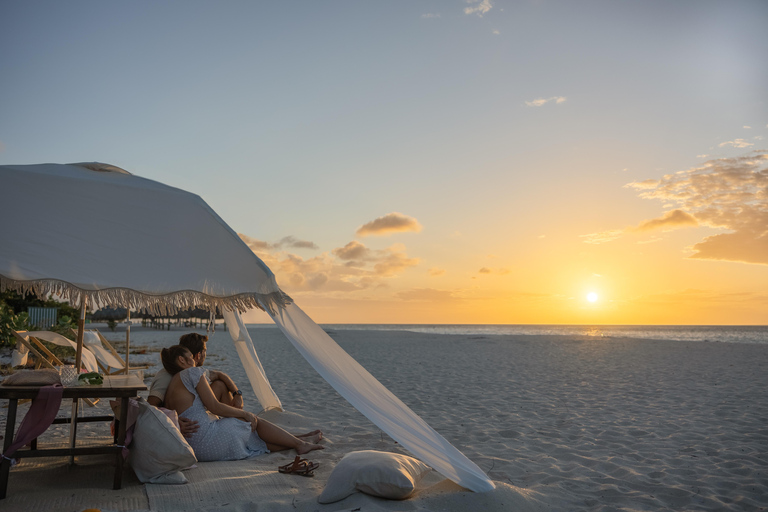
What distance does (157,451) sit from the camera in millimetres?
3316

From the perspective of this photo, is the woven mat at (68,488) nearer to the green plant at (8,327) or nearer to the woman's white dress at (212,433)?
the woman's white dress at (212,433)

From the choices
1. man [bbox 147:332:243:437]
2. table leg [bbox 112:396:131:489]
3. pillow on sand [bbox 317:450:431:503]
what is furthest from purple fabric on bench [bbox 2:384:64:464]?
pillow on sand [bbox 317:450:431:503]

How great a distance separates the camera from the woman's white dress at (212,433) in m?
3.89

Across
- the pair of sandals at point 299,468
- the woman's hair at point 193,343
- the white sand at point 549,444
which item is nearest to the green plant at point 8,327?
the white sand at point 549,444

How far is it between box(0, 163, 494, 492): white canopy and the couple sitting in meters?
0.54

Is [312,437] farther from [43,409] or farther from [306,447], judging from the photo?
[43,409]

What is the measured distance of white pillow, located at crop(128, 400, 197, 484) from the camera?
3307mm

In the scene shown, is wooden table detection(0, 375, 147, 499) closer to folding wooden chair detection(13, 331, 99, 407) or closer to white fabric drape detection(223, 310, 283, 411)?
folding wooden chair detection(13, 331, 99, 407)

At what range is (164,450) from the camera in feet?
10.9

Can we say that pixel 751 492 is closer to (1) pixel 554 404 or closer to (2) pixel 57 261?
(1) pixel 554 404

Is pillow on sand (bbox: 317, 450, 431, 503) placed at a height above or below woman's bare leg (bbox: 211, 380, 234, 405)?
below

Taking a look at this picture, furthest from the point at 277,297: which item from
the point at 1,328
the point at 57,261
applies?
the point at 1,328

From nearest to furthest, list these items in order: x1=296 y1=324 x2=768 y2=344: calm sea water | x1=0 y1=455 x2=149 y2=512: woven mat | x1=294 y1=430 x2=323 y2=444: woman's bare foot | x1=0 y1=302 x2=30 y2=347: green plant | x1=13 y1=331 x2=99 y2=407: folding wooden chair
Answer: x1=0 y1=455 x2=149 y2=512: woven mat
x1=294 y1=430 x2=323 y2=444: woman's bare foot
x1=13 y1=331 x2=99 y2=407: folding wooden chair
x1=0 y1=302 x2=30 y2=347: green plant
x1=296 y1=324 x2=768 y2=344: calm sea water

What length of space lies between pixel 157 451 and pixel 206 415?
0.65m
